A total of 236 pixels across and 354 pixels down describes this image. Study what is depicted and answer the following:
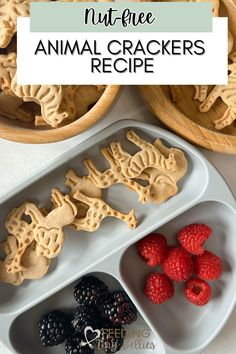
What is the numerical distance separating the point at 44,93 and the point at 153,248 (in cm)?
36

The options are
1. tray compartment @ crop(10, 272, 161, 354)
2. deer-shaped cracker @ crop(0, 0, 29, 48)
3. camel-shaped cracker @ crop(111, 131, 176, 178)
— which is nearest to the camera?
deer-shaped cracker @ crop(0, 0, 29, 48)

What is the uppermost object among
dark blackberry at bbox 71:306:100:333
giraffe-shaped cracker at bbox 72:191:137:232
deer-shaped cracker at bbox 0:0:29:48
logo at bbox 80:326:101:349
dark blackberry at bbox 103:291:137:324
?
deer-shaped cracker at bbox 0:0:29:48

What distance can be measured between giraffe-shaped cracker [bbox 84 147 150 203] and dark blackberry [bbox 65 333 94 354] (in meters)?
0.31

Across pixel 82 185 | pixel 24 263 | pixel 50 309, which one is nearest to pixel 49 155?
pixel 82 185

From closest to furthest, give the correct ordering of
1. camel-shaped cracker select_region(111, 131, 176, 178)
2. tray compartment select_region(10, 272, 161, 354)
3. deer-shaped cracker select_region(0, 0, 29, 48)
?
1. deer-shaped cracker select_region(0, 0, 29, 48)
2. camel-shaped cracker select_region(111, 131, 176, 178)
3. tray compartment select_region(10, 272, 161, 354)

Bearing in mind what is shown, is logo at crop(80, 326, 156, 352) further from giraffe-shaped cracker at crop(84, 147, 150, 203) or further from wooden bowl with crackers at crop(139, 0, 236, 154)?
wooden bowl with crackers at crop(139, 0, 236, 154)

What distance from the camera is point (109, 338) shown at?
103cm

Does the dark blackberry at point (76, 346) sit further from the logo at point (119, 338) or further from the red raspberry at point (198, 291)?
the red raspberry at point (198, 291)

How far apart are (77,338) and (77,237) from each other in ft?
0.66

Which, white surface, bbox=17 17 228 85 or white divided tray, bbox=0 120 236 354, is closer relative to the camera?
white surface, bbox=17 17 228 85

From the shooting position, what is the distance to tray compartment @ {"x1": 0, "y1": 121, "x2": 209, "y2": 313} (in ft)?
3.14

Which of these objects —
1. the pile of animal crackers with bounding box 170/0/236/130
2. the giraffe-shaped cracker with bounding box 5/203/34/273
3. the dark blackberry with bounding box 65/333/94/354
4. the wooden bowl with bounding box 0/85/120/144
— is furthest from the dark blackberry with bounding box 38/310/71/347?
the pile of animal crackers with bounding box 170/0/236/130

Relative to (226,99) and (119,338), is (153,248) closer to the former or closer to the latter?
(119,338)

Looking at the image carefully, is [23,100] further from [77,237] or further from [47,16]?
[77,237]
